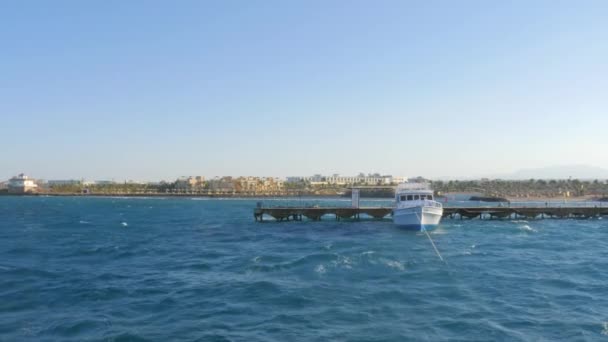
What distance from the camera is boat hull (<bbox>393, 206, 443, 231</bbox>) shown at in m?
58.8

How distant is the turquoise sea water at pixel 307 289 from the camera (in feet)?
69.4

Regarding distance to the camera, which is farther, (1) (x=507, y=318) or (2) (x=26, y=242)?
(2) (x=26, y=242)

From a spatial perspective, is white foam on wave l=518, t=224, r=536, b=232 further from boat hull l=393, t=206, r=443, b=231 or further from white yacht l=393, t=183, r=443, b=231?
boat hull l=393, t=206, r=443, b=231

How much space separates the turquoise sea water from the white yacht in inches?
197

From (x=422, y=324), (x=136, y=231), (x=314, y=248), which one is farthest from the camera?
(x=136, y=231)

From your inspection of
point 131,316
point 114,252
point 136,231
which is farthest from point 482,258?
point 136,231

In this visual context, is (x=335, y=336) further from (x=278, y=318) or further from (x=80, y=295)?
(x=80, y=295)

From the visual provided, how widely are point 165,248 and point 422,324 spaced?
32280 millimetres

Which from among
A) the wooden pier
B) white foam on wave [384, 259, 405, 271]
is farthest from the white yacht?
white foam on wave [384, 259, 405, 271]

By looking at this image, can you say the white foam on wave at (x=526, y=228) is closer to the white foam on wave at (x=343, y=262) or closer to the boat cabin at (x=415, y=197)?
the boat cabin at (x=415, y=197)

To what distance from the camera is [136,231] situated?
65.7 m

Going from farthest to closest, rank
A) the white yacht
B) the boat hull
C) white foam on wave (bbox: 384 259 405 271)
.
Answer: the white yacht → the boat hull → white foam on wave (bbox: 384 259 405 271)

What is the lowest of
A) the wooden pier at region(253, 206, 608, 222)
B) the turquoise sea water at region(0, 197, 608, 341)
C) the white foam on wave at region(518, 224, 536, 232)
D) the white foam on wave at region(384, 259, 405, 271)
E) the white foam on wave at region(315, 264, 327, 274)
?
the turquoise sea water at region(0, 197, 608, 341)

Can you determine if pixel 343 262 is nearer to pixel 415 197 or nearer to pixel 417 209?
pixel 417 209
